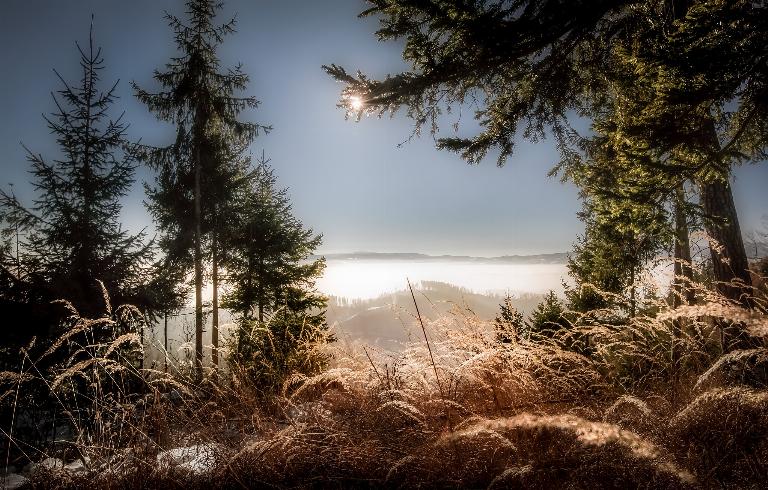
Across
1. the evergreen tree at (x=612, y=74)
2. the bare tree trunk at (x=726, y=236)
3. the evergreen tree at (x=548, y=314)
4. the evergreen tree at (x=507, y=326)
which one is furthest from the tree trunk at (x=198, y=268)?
the bare tree trunk at (x=726, y=236)

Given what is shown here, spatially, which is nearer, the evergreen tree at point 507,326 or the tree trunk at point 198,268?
the evergreen tree at point 507,326

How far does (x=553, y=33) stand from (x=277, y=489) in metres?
5.90

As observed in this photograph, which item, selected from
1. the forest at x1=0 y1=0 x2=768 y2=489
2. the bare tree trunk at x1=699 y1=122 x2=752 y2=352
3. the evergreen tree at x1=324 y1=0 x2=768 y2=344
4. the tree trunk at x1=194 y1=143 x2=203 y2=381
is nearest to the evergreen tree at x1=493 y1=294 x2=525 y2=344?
the forest at x1=0 y1=0 x2=768 y2=489

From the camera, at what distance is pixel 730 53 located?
3145mm

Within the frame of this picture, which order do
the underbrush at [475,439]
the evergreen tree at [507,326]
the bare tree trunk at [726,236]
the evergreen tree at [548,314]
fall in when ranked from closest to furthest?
the underbrush at [475,439], the evergreen tree at [507,326], the bare tree trunk at [726,236], the evergreen tree at [548,314]

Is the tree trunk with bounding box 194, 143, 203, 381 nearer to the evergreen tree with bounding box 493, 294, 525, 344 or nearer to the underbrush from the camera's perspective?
the underbrush

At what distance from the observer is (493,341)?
2.95 metres

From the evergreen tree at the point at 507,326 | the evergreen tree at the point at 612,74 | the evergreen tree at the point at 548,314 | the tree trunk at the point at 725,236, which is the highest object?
the evergreen tree at the point at 612,74

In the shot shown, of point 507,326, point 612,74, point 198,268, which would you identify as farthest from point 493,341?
point 198,268

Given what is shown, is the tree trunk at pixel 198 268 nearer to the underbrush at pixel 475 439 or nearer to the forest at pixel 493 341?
the forest at pixel 493 341

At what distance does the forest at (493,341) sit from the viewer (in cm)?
210

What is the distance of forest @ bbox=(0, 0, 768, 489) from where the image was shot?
210 cm

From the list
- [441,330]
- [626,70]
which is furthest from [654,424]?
[626,70]

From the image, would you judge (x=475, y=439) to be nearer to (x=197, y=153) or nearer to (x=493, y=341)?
(x=493, y=341)
